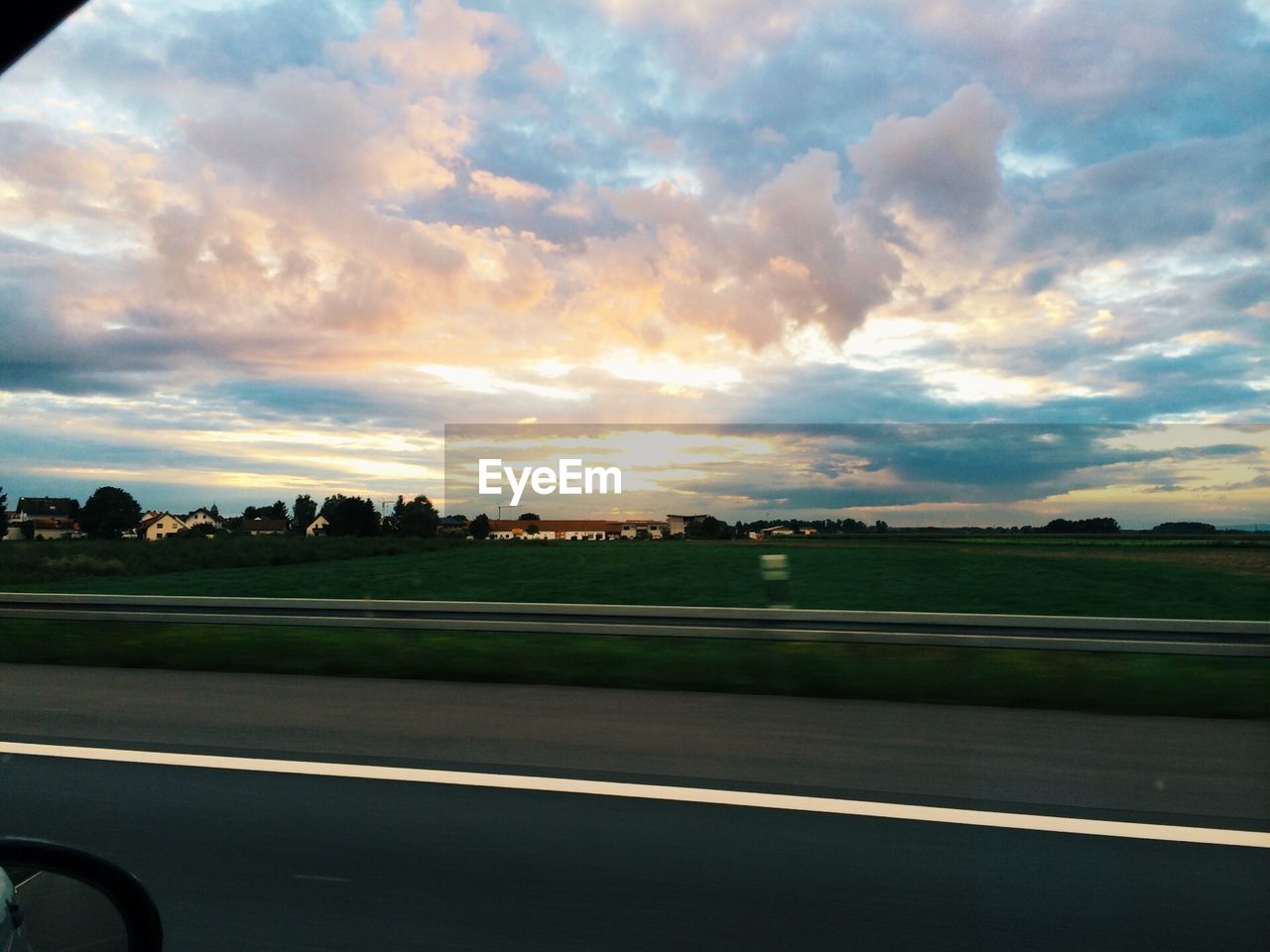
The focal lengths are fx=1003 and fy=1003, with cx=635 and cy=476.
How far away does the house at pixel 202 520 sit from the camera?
121 ft

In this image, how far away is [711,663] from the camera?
8.29m

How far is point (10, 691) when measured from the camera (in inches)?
304

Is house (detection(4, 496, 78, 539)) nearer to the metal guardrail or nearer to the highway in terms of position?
the metal guardrail

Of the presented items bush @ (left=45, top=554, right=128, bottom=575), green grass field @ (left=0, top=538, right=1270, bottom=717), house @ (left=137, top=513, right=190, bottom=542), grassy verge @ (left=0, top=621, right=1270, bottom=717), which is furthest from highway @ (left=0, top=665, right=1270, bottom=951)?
house @ (left=137, top=513, right=190, bottom=542)

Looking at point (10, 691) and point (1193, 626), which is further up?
point (1193, 626)

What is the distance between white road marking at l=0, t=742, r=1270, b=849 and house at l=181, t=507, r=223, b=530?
3296 centimetres

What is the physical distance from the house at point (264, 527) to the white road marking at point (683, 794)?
27.7 m

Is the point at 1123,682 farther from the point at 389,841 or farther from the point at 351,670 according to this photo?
the point at 351,670

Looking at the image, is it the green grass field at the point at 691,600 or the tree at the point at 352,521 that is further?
the tree at the point at 352,521

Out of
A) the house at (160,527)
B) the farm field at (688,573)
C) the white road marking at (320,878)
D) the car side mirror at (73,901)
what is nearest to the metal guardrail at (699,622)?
the white road marking at (320,878)

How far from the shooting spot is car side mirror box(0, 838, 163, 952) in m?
1.47

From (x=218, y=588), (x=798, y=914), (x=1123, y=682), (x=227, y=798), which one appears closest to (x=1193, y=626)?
(x=1123, y=682)

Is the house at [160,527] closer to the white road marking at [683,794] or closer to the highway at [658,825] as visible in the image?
the highway at [658,825]

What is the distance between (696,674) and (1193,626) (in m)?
3.66
